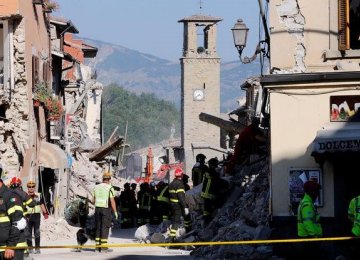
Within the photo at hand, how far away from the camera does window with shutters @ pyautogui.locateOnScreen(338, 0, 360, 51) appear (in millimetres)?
21094

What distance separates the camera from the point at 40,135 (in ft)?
122

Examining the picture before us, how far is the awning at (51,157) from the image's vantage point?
3707 cm

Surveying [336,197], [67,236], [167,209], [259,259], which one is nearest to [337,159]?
[336,197]

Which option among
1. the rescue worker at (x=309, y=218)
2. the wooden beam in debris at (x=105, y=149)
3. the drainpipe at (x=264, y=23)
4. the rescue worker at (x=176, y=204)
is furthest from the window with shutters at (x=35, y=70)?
the wooden beam in debris at (x=105, y=149)

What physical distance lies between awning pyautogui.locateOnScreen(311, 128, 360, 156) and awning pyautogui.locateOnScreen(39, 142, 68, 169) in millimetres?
17571

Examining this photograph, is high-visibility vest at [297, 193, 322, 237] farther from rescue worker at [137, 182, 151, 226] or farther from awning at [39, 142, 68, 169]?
awning at [39, 142, 68, 169]

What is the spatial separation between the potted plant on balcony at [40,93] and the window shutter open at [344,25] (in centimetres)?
1514

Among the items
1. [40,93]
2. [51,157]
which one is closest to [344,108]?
[40,93]

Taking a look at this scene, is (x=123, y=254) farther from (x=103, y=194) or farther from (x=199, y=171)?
(x=199, y=171)

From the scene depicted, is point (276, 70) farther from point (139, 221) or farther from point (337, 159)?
point (139, 221)

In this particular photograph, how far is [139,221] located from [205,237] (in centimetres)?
1269

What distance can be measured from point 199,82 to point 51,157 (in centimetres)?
8369

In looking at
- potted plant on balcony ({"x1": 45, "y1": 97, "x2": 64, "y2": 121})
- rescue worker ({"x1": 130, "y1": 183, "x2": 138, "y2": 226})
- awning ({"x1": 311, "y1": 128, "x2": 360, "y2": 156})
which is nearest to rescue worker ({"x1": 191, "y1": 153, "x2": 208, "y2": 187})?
potted plant on balcony ({"x1": 45, "y1": 97, "x2": 64, "y2": 121})

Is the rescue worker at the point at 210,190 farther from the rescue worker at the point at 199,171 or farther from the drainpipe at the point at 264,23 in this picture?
the drainpipe at the point at 264,23
